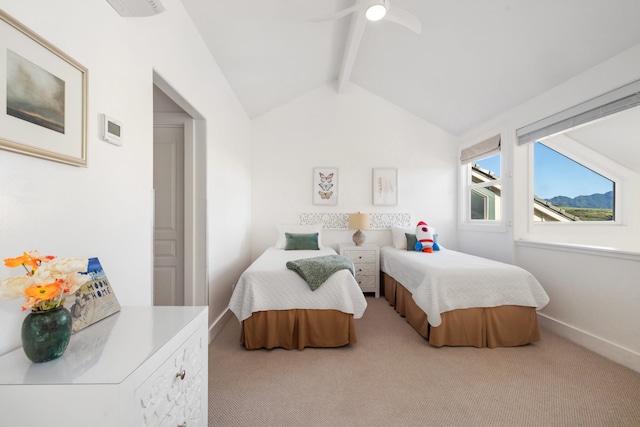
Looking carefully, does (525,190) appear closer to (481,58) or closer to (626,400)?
(481,58)

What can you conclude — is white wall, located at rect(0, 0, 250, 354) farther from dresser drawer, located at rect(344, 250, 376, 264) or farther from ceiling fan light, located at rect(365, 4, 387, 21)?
dresser drawer, located at rect(344, 250, 376, 264)

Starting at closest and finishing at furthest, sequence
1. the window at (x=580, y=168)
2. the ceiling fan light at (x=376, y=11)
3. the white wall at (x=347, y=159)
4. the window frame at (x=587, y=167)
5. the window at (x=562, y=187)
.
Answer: the ceiling fan light at (x=376, y=11) → the window at (x=580, y=168) → the window frame at (x=587, y=167) → the window at (x=562, y=187) → the white wall at (x=347, y=159)

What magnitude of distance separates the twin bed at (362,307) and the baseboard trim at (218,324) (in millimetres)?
329

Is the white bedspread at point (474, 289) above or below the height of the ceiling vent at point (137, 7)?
below

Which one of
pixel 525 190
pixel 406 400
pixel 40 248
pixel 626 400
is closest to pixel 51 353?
pixel 40 248

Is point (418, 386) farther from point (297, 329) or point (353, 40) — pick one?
point (353, 40)

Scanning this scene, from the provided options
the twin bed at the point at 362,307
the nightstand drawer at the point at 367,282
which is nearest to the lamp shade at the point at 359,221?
the nightstand drawer at the point at 367,282

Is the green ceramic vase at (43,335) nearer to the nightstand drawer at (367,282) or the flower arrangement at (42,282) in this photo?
the flower arrangement at (42,282)

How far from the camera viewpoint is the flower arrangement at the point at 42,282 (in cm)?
69

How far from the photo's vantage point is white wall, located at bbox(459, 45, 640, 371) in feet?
6.91

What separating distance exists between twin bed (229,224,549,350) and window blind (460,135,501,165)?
70.9 inches

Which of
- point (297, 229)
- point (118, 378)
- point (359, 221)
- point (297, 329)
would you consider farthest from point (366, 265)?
point (118, 378)

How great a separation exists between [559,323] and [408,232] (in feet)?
5.85

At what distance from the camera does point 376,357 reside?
7.32 feet
